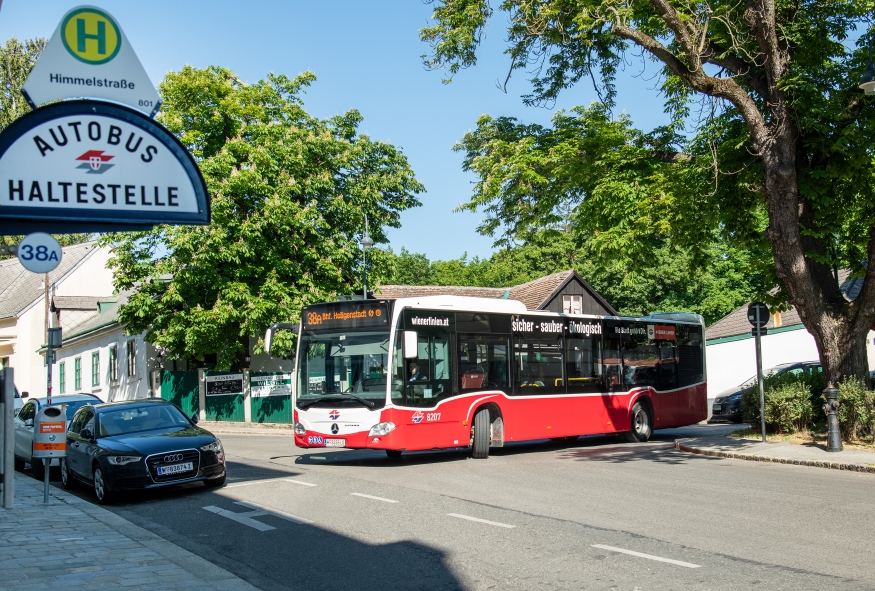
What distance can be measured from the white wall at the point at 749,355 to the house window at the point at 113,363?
2934 centimetres

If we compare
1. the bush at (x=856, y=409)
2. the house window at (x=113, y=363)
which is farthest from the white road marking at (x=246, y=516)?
the house window at (x=113, y=363)

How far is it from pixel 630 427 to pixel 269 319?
1460cm

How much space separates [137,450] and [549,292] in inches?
1393

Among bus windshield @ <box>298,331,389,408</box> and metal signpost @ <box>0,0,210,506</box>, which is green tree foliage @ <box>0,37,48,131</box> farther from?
metal signpost @ <box>0,0,210,506</box>

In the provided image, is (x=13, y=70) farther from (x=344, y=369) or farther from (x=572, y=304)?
(x=344, y=369)

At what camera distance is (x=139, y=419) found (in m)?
13.4

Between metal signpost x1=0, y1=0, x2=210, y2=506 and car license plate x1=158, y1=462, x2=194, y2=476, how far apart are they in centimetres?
682

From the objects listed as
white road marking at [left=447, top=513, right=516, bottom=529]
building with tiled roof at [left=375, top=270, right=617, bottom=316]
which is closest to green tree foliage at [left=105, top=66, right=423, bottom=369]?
building with tiled roof at [left=375, top=270, right=617, bottom=316]

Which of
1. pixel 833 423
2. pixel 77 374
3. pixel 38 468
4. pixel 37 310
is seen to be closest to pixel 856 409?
pixel 833 423

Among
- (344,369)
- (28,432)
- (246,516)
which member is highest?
(344,369)

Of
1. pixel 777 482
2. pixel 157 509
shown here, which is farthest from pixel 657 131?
pixel 157 509

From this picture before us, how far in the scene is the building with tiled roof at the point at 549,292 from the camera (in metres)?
44.0

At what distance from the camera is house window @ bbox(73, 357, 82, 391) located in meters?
46.6

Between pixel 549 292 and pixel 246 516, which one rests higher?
pixel 549 292
